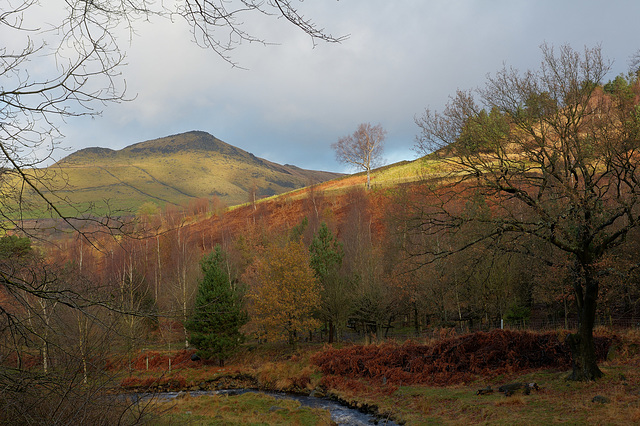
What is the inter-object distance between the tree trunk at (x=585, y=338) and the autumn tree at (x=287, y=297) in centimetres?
1885

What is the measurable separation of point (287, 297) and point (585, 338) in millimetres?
20360

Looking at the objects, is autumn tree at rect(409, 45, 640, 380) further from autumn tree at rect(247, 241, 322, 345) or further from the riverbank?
autumn tree at rect(247, 241, 322, 345)

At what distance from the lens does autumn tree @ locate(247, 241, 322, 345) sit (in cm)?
2900

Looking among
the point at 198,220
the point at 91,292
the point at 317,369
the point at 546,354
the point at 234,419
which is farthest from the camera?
the point at 198,220

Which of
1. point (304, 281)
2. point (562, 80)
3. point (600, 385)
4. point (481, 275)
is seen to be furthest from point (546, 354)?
point (304, 281)

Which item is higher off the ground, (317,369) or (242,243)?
(242,243)

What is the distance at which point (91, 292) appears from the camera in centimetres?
346

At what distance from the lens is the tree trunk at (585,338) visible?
11836 millimetres

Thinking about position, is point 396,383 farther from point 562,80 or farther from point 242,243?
point 242,243

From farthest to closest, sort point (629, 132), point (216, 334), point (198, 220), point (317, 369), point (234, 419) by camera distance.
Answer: point (198, 220) < point (216, 334) < point (317, 369) < point (234, 419) < point (629, 132)

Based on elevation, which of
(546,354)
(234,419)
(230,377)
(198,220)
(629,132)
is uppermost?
(198,220)

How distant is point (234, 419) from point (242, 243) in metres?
38.7

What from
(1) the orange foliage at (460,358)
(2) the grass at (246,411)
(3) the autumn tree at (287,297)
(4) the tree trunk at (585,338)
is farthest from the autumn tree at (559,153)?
(3) the autumn tree at (287,297)

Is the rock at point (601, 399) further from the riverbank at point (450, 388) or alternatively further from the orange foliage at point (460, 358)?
the orange foliage at point (460, 358)
